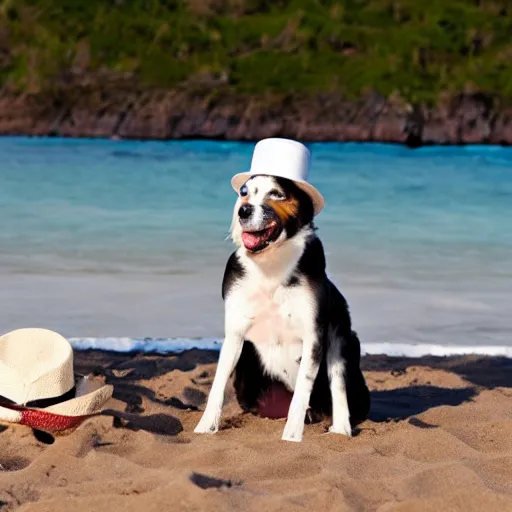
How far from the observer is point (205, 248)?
40.5 ft

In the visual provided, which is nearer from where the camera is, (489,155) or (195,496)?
(195,496)

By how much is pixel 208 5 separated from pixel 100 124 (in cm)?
1960

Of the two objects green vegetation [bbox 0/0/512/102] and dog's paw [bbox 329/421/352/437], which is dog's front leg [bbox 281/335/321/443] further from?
green vegetation [bbox 0/0/512/102]

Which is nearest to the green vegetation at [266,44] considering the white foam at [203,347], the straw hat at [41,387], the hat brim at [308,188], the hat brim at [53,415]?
the white foam at [203,347]

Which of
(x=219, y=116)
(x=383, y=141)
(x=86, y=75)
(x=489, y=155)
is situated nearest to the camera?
(x=489, y=155)

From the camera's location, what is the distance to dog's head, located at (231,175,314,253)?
14.8 feet

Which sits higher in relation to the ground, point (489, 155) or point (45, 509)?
point (45, 509)

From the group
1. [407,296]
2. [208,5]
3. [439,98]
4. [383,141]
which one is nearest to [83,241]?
[407,296]

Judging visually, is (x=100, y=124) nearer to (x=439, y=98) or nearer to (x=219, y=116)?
(x=219, y=116)

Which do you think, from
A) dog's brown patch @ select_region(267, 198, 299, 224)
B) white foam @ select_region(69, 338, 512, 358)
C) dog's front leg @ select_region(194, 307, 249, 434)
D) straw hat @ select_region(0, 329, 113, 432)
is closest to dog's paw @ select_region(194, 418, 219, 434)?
dog's front leg @ select_region(194, 307, 249, 434)

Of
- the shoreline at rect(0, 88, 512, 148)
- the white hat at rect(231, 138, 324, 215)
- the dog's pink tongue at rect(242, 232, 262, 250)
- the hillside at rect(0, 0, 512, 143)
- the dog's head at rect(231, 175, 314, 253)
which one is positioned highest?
the white hat at rect(231, 138, 324, 215)

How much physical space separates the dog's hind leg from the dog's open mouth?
647 millimetres

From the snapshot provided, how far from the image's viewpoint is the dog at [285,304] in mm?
4617

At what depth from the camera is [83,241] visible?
42.9 feet
